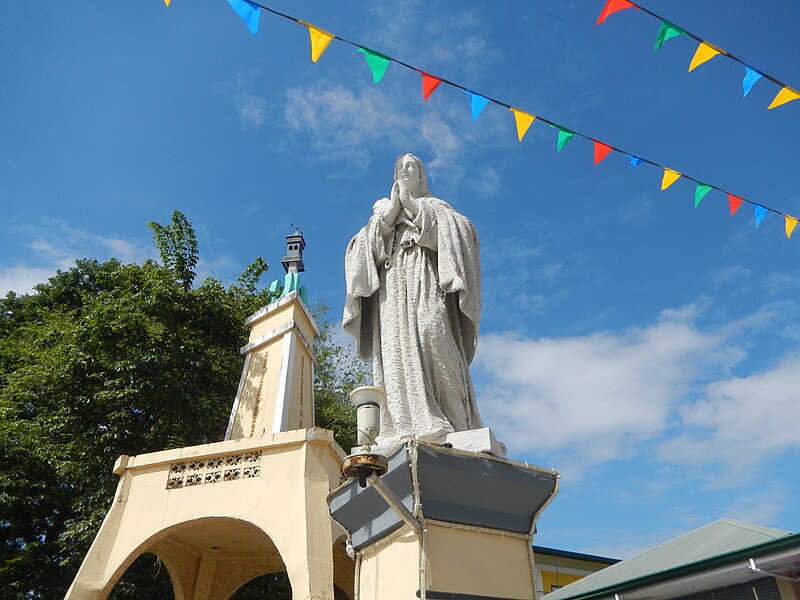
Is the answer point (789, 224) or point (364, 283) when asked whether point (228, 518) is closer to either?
point (364, 283)

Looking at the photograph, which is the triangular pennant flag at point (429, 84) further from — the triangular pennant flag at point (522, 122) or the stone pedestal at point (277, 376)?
the stone pedestal at point (277, 376)

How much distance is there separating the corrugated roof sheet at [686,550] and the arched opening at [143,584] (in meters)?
6.84

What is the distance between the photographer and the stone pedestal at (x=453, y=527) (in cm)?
292

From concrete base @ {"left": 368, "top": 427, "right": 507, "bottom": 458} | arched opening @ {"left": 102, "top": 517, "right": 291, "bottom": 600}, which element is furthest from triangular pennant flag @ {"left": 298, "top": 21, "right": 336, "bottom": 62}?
arched opening @ {"left": 102, "top": 517, "right": 291, "bottom": 600}

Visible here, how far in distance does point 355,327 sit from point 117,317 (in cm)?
942

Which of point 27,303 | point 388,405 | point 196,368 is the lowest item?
point 388,405

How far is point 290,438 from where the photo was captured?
23.5ft

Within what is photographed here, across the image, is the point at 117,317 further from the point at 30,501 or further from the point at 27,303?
the point at 27,303

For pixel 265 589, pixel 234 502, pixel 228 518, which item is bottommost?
pixel 228 518

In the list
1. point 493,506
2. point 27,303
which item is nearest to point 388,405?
point 493,506

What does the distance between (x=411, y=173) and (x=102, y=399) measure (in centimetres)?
898

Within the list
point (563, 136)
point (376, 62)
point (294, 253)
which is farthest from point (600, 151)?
point (294, 253)

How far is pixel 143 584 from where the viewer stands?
10.9 metres

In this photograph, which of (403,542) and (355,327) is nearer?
(403,542)
